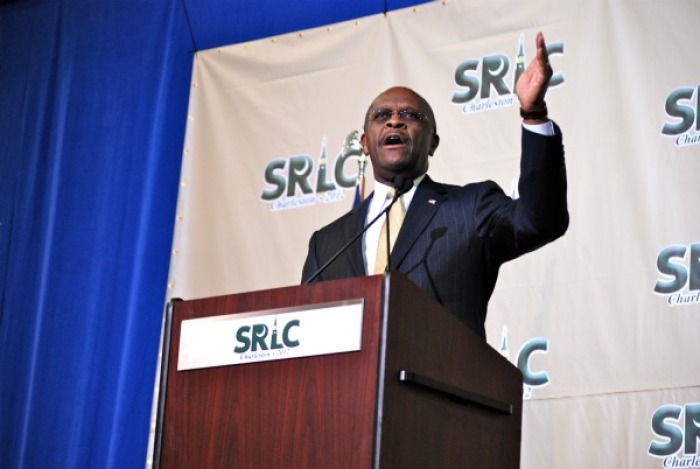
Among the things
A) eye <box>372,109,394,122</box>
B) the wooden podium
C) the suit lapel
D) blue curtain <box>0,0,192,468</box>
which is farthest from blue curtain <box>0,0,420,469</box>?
the wooden podium

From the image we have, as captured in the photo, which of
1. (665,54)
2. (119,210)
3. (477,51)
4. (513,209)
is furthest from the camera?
(119,210)

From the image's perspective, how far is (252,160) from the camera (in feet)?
14.8

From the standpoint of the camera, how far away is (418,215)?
2648 mm

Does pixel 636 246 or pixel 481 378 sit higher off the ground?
pixel 636 246

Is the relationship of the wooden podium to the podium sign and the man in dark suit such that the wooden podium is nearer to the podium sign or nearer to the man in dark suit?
the podium sign

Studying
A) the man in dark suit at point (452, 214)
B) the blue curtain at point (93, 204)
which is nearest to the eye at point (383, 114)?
the man in dark suit at point (452, 214)

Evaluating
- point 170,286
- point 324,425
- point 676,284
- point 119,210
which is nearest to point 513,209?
point 324,425

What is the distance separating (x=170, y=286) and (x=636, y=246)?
1891 millimetres

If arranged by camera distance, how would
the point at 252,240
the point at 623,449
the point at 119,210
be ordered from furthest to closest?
the point at 119,210 < the point at 252,240 < the point at 623,449

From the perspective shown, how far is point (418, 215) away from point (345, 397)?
0.87 m

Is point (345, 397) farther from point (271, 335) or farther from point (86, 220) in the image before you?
point (86, 220)

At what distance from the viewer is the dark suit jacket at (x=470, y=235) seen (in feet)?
7.86

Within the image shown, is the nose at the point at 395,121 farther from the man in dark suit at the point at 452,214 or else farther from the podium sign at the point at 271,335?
the podium sign at the point at 271,335

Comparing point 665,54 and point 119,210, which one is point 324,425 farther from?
point 119,210
